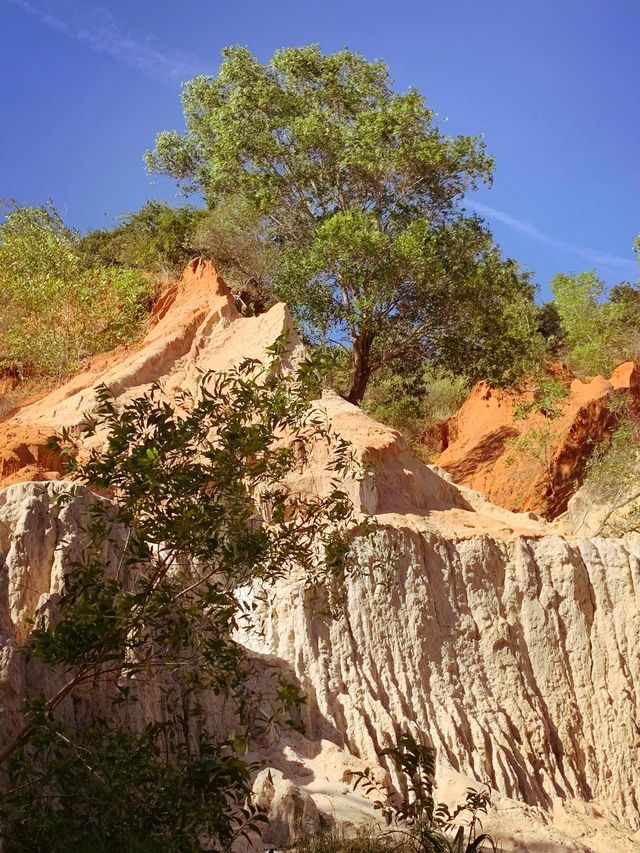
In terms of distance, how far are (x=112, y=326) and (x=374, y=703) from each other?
11414mm

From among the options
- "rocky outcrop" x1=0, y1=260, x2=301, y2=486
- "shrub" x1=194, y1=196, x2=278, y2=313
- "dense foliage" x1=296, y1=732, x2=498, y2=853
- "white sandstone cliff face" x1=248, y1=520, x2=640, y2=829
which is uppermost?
"shrub" x1=194, y1=196, x2=278, y2=313

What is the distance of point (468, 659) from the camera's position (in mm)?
Answer: 14344

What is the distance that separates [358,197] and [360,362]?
3895 mm

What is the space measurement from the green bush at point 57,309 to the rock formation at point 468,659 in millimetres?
4859

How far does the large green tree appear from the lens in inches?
933

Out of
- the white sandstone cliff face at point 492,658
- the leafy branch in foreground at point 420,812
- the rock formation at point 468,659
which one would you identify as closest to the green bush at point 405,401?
the rock formation at point 468,659

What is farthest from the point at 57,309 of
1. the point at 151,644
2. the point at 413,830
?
the point at 413,830

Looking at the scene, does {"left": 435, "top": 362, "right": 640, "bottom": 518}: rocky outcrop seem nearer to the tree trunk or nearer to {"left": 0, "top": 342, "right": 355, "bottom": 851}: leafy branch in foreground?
the tree trunk

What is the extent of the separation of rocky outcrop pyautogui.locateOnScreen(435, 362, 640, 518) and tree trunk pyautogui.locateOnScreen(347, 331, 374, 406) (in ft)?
12.2

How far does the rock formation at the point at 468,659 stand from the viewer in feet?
41.6

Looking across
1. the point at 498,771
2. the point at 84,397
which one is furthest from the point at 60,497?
the point at 84,397

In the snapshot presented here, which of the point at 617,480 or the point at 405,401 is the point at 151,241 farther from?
the point at 617,480

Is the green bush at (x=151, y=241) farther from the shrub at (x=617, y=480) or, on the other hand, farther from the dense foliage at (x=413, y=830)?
the dense foliage at (x=413, y=830)

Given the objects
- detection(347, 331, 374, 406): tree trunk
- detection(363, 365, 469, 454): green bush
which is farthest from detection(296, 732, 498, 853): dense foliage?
detection(363, 365, 469, 454): green bush
